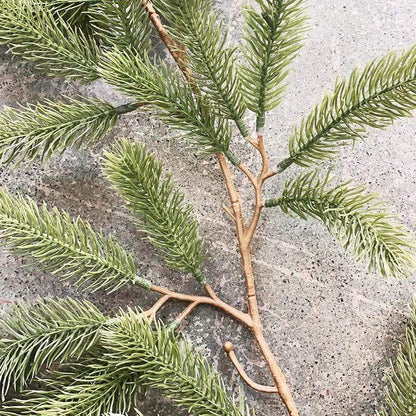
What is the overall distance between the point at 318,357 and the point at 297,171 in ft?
0.87

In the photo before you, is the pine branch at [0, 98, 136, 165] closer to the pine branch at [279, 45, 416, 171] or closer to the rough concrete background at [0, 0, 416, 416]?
the rough concrete background at [0, 0, 416, 416]

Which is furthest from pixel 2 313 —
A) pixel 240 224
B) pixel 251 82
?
pixel 251 82

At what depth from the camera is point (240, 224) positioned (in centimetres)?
86

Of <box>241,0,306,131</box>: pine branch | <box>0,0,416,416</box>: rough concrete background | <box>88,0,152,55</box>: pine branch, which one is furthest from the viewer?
<box>0,0,416,416</box>: rough concrete background

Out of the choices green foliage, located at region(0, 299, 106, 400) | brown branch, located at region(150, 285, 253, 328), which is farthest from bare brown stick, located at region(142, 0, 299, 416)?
green foliage, located at region(0, 299, 106, 400)

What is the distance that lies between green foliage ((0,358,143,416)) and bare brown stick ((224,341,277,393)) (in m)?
0.13

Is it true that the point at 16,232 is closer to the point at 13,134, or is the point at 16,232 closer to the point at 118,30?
the point at 13,134

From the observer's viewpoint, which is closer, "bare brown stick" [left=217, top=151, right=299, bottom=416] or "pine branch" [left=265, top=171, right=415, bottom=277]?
"pine branch" [left=265, top=171, right=415, bottom=277]

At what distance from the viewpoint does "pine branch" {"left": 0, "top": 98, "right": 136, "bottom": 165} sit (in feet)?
2.59

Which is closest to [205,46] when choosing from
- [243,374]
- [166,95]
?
[166,95]

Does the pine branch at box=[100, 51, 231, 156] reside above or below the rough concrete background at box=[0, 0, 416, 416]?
above

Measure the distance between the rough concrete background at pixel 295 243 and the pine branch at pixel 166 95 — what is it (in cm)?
16

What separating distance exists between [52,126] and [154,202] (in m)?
0.17

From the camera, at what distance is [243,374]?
32.5 inches
